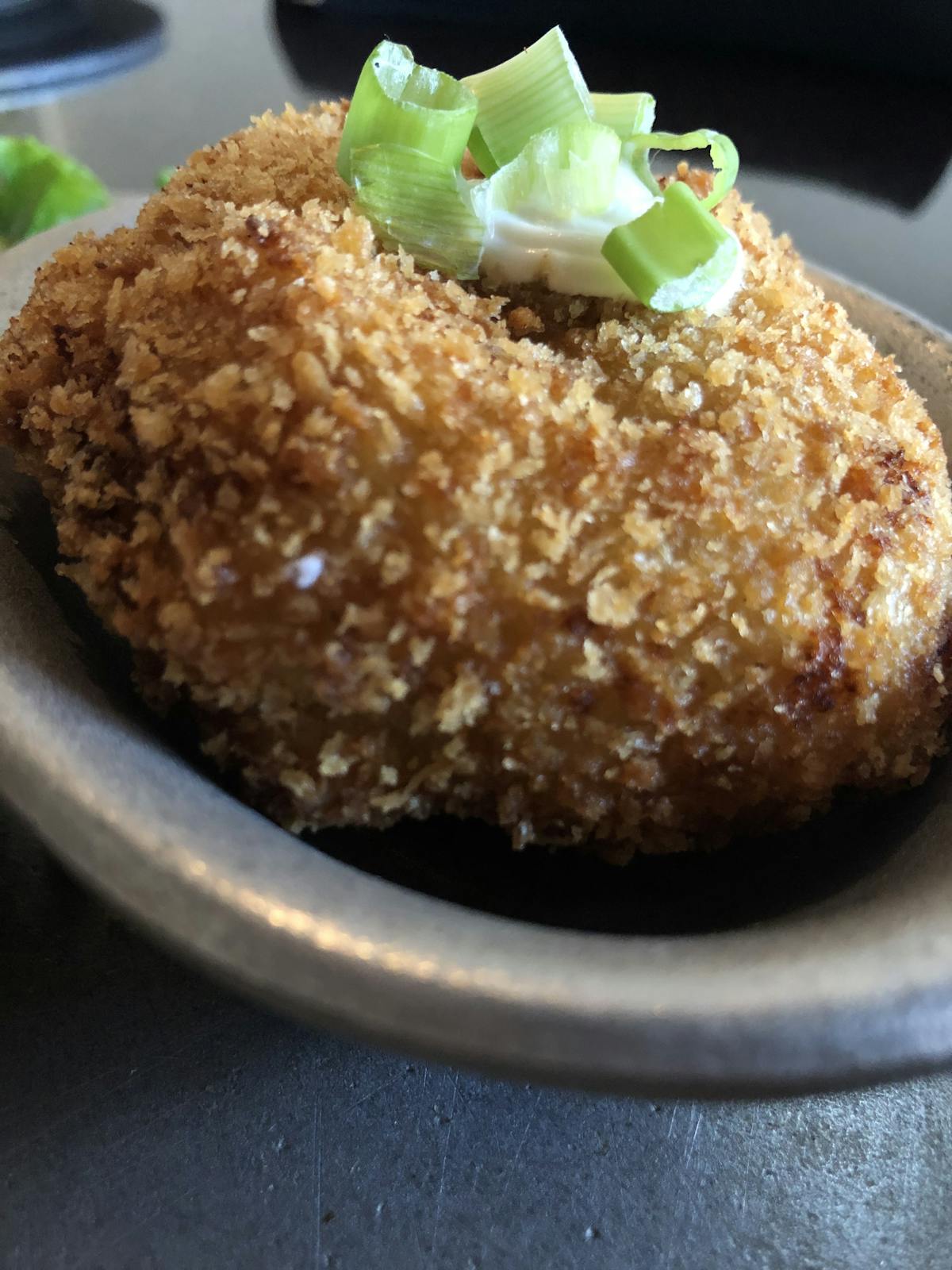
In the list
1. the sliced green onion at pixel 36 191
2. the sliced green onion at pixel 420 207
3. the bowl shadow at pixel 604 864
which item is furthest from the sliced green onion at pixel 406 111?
the sliced green onion at pixel 36 191

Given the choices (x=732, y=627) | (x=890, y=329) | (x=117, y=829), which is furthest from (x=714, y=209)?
(x=117, y=829)

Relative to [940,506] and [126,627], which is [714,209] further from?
[126,627]

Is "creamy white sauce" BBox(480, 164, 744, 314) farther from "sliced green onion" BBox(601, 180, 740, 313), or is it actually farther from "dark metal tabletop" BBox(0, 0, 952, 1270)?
"dark metal tabletop" BBox(0, 0, 952, 1270)

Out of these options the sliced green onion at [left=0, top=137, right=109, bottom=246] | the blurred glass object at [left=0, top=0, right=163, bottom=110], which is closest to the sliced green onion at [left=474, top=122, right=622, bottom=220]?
the sliced green onion at [left=0, top=137, right=109, bottom=246]

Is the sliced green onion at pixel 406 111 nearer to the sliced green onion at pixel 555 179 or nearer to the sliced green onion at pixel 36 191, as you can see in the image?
the sliced green onion at pixel 555 179

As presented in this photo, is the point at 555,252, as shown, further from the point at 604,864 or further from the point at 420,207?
the point at 604,864

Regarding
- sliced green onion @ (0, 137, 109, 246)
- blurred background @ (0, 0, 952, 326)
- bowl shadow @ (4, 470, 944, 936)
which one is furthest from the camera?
blurred background @ (0, 0, 952, 326)
